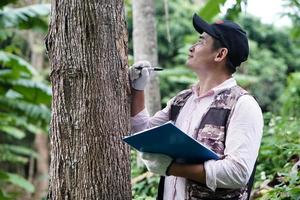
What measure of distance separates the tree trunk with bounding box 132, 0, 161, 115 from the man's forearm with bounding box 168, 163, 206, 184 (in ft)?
11.8

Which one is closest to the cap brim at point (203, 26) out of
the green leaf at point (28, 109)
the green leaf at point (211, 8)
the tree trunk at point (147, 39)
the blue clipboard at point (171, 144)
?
the blue clipboard at point (171, 144)

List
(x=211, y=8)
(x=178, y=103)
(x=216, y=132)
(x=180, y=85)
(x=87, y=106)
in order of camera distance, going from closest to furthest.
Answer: (x=216, y=132), (x=87, y=106), (x=178, y=103), (x=211, y=8), (x=180, y=85)

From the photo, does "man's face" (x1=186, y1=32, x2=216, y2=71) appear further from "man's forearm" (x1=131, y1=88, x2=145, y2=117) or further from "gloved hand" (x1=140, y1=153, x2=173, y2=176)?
"gloved hand" (x1=140, y1=153, x2=173, y2=176)

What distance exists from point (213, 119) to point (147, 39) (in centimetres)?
361

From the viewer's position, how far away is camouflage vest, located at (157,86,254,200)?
271 centimetres

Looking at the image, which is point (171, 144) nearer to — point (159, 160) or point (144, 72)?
point (159, 160)

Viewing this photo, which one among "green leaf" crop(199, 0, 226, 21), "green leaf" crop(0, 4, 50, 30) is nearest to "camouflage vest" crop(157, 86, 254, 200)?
"green leaf" crop(199, 0, 226, 21)

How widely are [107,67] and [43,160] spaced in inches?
516

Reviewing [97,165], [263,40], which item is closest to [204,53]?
[97,165]

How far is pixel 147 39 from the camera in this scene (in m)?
6.25

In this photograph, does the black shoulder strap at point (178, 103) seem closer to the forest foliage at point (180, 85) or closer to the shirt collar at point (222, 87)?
the shirt collar at point (222, 87)

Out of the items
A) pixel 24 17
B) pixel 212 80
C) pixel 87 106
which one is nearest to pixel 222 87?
pixel 212 80

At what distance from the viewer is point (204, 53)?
2.92 m

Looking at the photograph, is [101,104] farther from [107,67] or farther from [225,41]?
[225,41]
